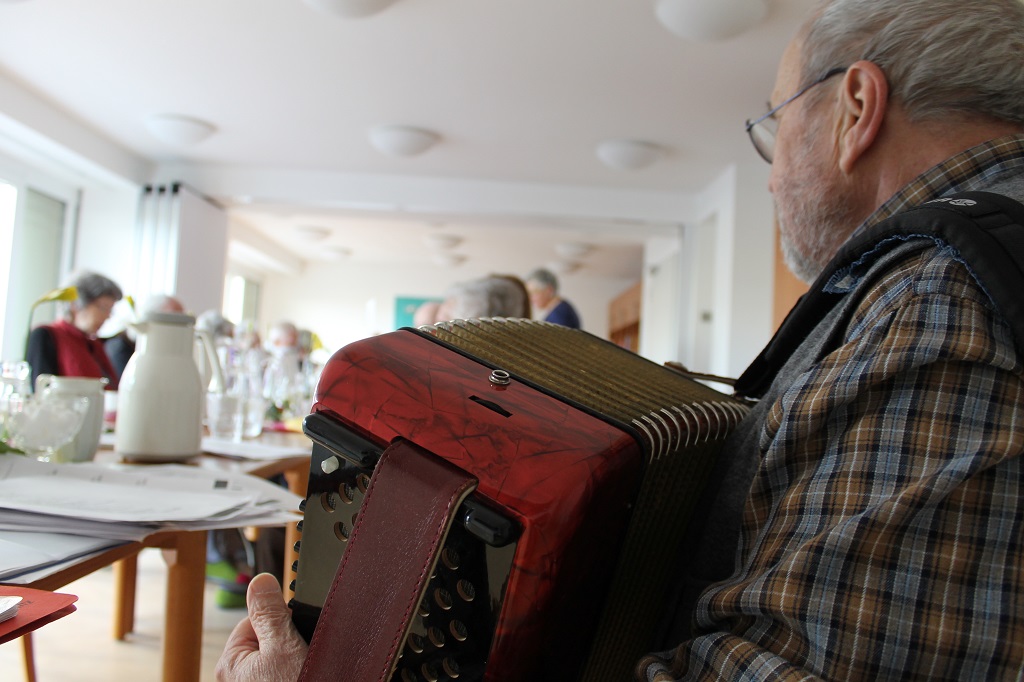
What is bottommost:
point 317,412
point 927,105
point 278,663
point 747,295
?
point 278,663

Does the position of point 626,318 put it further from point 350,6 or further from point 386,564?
point 386,564

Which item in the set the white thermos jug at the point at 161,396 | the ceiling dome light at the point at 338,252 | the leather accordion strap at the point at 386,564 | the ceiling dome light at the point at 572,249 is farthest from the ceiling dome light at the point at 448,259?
the leather accordion strap at the point at 386,564

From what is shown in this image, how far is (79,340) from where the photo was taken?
Result: 347cm

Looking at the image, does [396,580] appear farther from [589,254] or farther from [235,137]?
[589,254]

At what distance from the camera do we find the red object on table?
0.50 m

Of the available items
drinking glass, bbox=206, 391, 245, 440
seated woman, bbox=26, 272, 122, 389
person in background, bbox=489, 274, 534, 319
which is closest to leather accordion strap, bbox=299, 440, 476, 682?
drinking glass, bbox=206, 391, 245, 440

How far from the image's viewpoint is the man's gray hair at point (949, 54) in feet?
2.24

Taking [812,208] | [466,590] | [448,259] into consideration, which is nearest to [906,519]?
[466,590]

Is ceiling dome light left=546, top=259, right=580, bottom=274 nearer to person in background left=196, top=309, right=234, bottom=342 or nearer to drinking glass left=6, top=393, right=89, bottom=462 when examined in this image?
person in background left=196, top=309, right=234, bottom=342

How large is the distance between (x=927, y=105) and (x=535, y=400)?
0.47 meters

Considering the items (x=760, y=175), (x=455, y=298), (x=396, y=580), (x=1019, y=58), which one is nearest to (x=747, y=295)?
(x=760, y=175)

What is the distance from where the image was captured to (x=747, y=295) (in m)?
5.66

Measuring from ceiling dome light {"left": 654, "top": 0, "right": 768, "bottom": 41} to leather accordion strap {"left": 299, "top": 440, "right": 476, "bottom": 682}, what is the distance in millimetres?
3225

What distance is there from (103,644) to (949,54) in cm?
224
